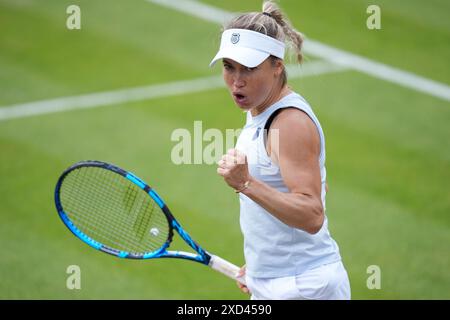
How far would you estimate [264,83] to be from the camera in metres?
4.75

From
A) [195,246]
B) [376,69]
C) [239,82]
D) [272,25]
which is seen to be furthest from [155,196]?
[376,69]

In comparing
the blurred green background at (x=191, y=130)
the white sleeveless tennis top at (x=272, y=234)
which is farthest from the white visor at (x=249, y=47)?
the blurred green background at (x=191, y=130)

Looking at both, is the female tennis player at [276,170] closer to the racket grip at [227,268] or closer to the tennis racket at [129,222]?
the racket grip at [227,268]

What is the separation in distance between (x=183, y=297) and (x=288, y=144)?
3.10 metres

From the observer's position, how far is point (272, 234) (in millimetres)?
4793

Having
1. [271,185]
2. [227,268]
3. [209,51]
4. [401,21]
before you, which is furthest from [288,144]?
[401,21]

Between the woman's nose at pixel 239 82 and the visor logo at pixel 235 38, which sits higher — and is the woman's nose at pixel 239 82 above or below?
below

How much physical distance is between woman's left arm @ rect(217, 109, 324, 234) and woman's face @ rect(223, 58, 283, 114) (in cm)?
35

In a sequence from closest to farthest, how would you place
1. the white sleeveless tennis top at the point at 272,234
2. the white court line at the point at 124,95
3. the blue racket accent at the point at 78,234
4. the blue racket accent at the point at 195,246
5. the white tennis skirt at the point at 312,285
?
the white sleeveless tennis top at the point at 272,234, the white tennis skirt at the point at 312,285, the blue racket accent at the point at 195,246, the blue racket accent at the point at 78,234, the white court line at the point at 124,95

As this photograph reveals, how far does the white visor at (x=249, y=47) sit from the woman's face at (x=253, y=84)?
54 mm

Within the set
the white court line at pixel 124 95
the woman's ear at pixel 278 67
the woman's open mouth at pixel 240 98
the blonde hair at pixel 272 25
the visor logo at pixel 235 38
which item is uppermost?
the white court line at pixel 124 95

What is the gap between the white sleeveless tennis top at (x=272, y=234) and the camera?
466 centimetres

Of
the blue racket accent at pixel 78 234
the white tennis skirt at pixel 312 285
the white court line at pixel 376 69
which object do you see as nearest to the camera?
the white tennis skirt at pixel 312 285

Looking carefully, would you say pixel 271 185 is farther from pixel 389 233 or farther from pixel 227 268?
pixel 389 233
